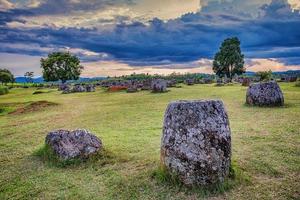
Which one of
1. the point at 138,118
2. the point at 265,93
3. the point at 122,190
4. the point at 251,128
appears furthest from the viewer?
the point at 265,93

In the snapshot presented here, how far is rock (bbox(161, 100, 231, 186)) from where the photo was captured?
6371mm

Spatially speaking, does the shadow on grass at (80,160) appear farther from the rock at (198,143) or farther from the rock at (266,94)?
the rock at (266,94)

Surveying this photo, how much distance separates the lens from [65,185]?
7.01 meters

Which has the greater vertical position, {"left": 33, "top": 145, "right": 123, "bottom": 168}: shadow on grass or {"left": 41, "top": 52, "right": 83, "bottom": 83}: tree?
{"left": 41, "top": 52, "right": 83, "bottom": 83}: tree

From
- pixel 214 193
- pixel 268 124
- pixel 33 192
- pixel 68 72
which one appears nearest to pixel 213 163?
pixel 214 193

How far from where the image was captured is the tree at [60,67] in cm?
8919

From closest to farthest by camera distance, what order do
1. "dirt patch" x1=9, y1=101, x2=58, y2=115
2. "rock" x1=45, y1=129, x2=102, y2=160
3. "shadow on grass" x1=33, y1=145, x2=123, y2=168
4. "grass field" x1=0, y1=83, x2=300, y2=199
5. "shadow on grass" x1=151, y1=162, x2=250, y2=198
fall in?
"shadow on grass" x1=151, y1=162, x2=250, y2=198 → "grass field" x1=0, y1=83, x2=300, y2=199 → "shadow on grass" x1=33, y1=145, x2=123, y2=168 → "rock" x1=45, y1=129, x2=102, y2=160 → "dirt patch" x1=9, y1=101, x2=58, y2=115

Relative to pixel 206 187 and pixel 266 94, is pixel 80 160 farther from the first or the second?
pixel 266 94

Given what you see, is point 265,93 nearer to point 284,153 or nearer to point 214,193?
point 284,153

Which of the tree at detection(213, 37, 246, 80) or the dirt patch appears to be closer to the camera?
the dirt patch

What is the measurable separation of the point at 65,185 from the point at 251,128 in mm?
7720

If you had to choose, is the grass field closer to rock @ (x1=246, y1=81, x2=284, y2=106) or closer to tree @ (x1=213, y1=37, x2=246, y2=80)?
rock @ (x1=246, y1=81, x2=284, y2=106)

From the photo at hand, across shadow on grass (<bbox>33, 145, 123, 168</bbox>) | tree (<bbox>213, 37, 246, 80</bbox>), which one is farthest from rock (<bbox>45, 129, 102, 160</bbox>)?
tree (<bbox>213, 37, 246, 80</bbox>)

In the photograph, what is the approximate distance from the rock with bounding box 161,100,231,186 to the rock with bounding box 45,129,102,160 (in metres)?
2.87
